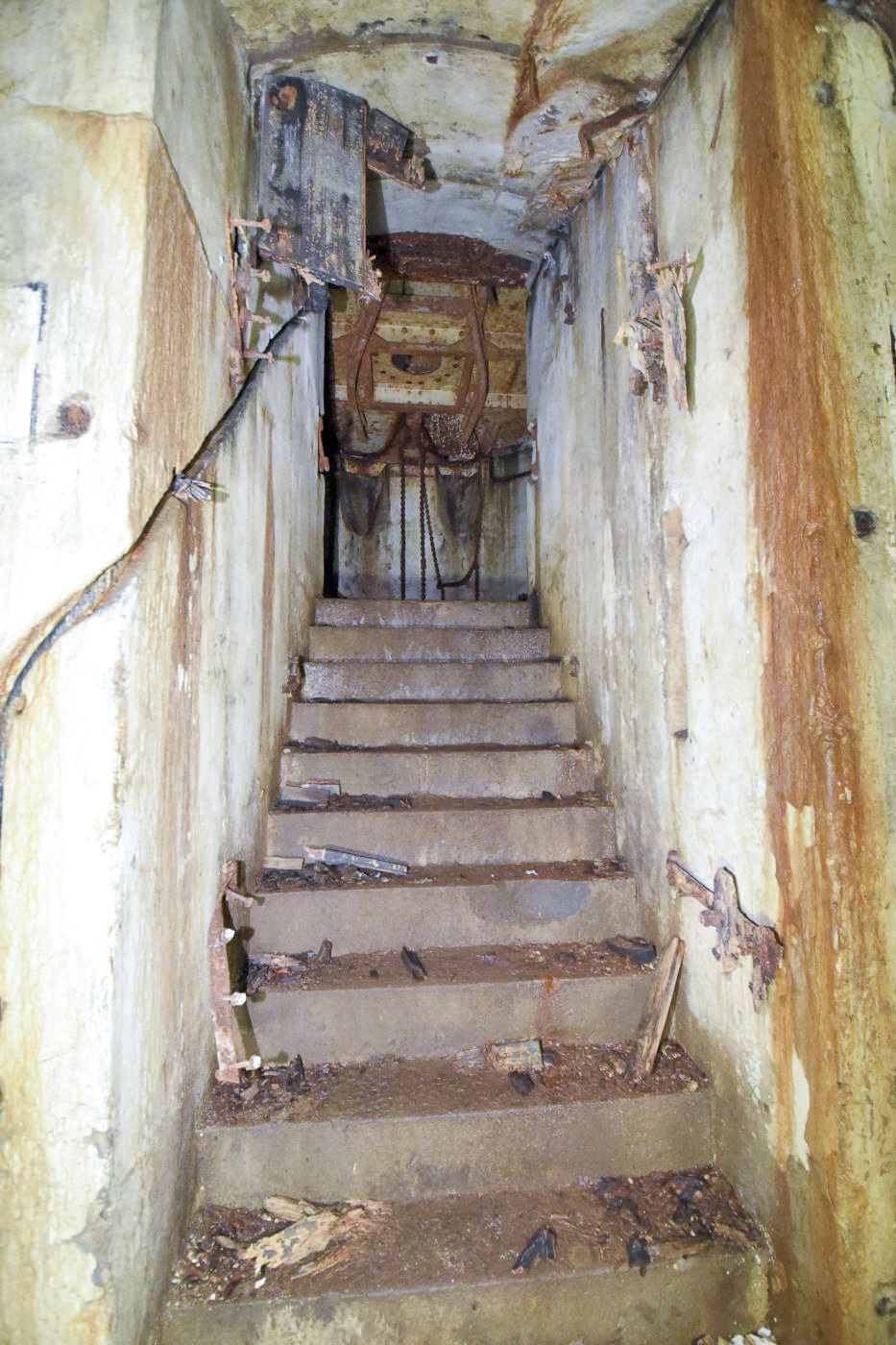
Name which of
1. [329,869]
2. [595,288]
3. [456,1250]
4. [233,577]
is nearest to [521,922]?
[329,869]

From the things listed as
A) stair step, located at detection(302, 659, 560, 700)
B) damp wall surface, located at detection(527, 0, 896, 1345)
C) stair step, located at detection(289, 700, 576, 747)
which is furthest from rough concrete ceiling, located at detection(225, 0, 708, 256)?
stair step, located at detection(289, 700, 576, 747)

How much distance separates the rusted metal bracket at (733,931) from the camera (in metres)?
1.44

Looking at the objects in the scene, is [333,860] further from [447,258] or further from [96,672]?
[447,258]

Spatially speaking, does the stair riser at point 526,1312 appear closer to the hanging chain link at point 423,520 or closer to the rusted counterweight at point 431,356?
the rusted counterweight at point 431,356

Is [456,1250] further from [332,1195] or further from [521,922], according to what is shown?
[521,922]

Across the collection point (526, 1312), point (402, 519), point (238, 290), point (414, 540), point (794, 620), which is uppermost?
point (402, 519)

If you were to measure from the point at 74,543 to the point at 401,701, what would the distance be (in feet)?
5.92

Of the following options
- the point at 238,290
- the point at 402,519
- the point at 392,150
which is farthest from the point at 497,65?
the point at 402,519

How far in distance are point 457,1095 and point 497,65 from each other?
2.91m

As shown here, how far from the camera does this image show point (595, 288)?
2.58m

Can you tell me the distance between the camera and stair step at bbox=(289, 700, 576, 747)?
106 inches

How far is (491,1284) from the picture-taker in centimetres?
137

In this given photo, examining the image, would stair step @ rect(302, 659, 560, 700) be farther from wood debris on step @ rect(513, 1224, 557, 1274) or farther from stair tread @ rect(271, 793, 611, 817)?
wood debris on step @ rect(513, 1224, 557, 1274)

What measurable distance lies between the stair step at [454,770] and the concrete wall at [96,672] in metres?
1.04
